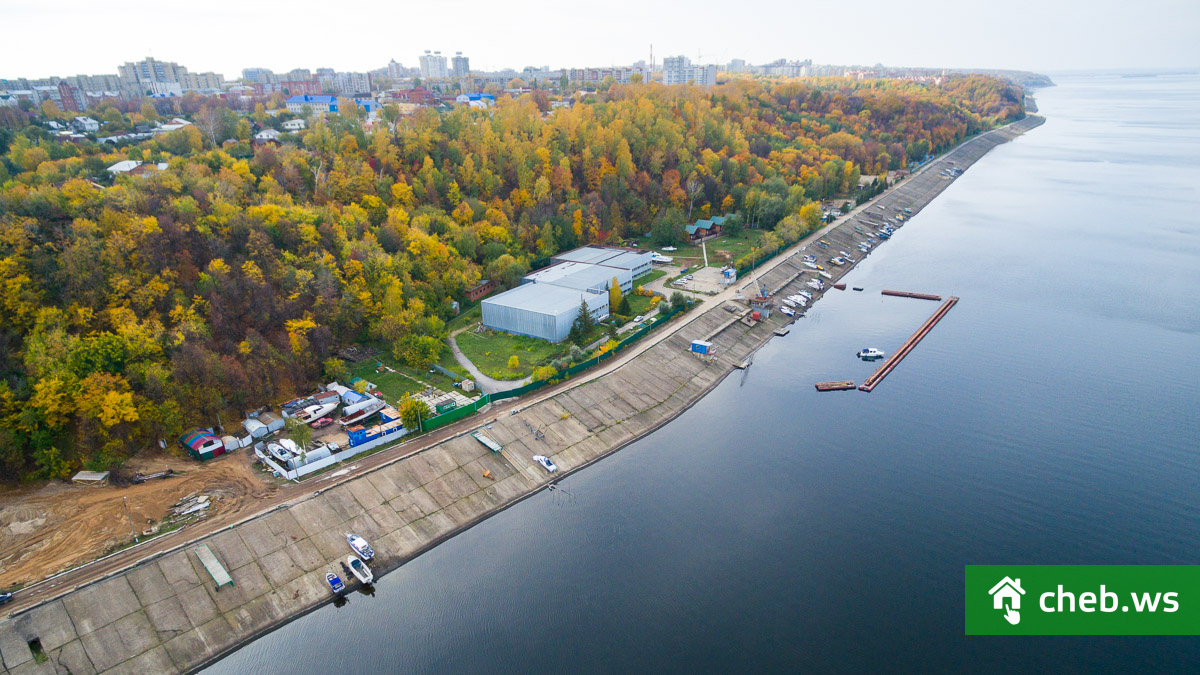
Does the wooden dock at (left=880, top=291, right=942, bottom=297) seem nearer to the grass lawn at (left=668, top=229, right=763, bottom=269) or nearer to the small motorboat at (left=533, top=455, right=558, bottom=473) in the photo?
the grass lawn at (left=668, top=229, right=763, bottom=269)

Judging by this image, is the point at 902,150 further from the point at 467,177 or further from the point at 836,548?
the point at 836,548

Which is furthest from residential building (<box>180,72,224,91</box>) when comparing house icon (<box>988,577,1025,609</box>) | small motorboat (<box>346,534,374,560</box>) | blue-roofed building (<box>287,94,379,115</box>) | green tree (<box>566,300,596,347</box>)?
house icon (<box>988,577,1025,609</box>)

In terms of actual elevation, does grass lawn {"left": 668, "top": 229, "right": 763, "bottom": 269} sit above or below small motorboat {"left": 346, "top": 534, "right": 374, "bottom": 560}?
above

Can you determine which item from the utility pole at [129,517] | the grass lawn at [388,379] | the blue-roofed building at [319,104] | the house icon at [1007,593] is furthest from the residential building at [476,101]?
the house icon at [1007,593]

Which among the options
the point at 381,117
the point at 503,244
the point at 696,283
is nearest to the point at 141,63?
the point at 381,117

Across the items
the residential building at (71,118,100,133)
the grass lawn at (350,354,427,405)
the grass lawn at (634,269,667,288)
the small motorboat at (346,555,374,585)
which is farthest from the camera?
the residential building at (71,118,100,133)
